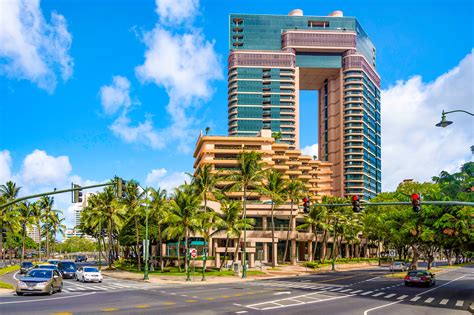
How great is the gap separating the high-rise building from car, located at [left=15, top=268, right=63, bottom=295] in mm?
140080

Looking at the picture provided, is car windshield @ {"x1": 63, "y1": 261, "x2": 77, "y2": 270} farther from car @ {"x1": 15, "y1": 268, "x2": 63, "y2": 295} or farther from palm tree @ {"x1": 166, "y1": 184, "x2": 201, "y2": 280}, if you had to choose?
car @ {"x1": 15, "y1": 268, "x2": 63, "y2": 295}

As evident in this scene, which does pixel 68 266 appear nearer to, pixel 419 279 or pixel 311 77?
pixel 419 279

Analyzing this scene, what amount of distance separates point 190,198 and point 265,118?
117701 millimetres

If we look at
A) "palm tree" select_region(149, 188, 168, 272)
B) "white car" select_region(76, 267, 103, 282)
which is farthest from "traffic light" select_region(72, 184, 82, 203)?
"palm tree" select_region(149, 188, 168, 272)

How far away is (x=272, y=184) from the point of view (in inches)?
3076

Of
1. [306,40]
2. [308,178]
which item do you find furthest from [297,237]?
[306,40]

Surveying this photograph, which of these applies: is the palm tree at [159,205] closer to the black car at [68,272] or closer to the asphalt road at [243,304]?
the black car at [68,272]

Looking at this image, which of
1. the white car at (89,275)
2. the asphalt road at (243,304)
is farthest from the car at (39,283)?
the white car at (89,275)

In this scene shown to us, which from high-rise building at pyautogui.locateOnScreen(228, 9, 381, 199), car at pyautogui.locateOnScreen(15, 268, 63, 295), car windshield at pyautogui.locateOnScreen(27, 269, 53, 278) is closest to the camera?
car at pyautogui.locateOnScreen(15, 268, 63, 295)

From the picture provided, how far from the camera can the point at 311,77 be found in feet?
650

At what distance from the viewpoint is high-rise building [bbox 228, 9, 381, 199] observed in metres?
174

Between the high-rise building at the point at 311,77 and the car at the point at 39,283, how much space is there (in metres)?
140

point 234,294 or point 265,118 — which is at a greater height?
point 265,118

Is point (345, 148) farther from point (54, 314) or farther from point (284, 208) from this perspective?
point (54, 314)
